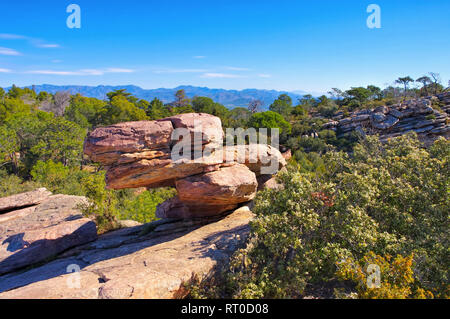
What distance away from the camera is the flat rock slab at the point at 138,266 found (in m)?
9.23

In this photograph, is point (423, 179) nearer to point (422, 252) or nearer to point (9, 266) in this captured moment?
point (422, 252)

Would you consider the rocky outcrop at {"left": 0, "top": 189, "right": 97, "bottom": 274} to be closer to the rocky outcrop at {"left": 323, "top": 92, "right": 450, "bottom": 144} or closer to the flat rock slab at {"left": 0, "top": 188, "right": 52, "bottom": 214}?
the flat rock slab at {"left": 0, "top": 188, "right": 52, "bottom": 214}

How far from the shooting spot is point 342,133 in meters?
63.0

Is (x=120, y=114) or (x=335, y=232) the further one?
(x=120, y=114)

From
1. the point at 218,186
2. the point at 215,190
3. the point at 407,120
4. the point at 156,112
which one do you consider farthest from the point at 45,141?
the point at 407,120

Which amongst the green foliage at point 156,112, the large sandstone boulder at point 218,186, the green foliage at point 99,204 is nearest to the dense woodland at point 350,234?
the large sandstone boulder at point 218,186

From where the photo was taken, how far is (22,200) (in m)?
22.2

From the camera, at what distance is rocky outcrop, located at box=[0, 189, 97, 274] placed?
1502 cm

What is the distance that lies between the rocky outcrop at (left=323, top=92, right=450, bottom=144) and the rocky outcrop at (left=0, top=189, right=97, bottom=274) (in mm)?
51227

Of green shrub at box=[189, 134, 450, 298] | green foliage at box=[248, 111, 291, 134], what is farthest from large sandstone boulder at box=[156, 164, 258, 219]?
green foliage at box=[248, 111, 291, 134]

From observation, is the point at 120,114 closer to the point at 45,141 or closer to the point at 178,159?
the point at 45,141

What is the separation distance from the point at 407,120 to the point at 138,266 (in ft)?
214
